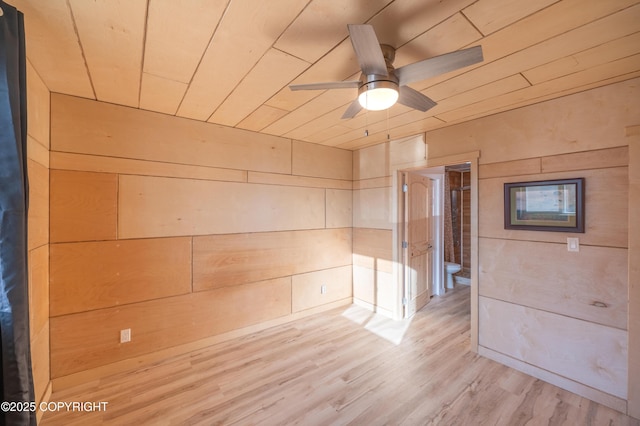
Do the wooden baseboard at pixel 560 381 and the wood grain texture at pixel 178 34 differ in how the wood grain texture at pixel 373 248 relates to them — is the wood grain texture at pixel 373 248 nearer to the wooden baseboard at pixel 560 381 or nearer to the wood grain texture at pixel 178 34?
the wooden baseboard at pixel 560 381

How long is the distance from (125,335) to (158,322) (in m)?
0.29

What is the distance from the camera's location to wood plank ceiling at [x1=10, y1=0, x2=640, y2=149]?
137 cm

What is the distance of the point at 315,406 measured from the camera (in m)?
2.21

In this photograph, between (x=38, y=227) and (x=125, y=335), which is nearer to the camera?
(x=38, y=227)

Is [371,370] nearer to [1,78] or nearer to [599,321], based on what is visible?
[599,321]

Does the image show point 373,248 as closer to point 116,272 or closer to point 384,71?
point 384,71

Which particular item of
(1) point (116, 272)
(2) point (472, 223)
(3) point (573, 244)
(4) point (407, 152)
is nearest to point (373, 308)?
(2) point (472, 223)

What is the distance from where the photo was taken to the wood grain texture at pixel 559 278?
7.17 ft

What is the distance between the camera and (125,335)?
2646 mm

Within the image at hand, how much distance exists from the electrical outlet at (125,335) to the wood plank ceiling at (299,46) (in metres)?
2.25

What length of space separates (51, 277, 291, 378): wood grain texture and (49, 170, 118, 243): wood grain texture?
75cm

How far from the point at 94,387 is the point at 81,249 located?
4.13ft

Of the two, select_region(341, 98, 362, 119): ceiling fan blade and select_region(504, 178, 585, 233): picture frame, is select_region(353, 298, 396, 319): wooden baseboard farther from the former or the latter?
select_region(341, 98, 362, 119): ceiling fan blade

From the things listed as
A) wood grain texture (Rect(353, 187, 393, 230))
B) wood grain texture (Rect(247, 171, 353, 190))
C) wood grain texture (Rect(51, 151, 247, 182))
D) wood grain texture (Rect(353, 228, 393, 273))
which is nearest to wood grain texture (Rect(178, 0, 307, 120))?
wood grain texture (Rect(51, 151, 247, 182))
